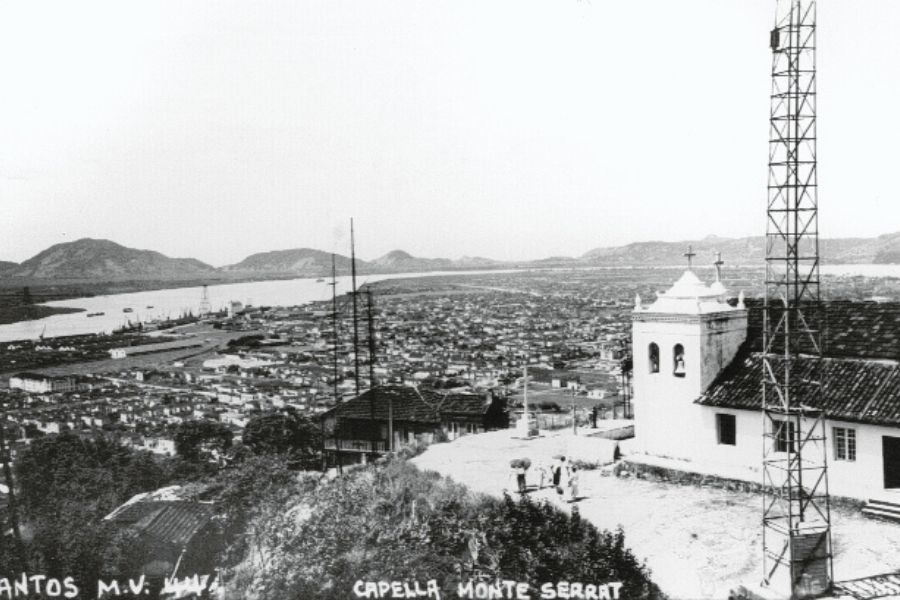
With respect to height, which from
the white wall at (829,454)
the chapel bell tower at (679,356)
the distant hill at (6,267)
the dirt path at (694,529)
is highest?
the distant hill at (6,267)

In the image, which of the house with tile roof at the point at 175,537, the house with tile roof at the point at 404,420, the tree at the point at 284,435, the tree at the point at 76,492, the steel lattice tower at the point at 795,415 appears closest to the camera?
the steel lattice tower at the point at 795,415

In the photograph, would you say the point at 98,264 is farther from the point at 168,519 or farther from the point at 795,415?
the point at 795,415

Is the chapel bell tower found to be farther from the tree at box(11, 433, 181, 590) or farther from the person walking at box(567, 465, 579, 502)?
the tree at box(11, 433, 181, 590)

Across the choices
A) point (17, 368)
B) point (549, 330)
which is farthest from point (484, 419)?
point (549, 330)

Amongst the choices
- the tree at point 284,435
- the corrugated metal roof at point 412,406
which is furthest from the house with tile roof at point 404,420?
the tree at point 284,435

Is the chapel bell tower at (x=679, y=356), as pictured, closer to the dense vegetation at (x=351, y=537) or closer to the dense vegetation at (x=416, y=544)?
the dense vegetation at (x=351, y=537)

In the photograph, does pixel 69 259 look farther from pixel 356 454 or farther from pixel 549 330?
pixel 549 330

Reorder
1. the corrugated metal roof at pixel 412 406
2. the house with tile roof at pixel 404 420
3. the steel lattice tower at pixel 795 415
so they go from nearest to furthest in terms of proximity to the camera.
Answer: the steel lattice tower at pixel 795 415 < the house with tile roof at pixel 404 420 < the corrugated metal roof at pixel 412 406

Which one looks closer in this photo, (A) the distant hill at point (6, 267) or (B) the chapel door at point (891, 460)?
(B) the chapel door at point (891, 460)

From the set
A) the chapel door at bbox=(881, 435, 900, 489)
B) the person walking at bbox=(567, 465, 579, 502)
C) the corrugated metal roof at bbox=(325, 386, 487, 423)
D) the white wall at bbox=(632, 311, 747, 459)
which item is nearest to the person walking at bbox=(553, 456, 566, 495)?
the person walking at bbox=(567, 465, 579, 502)
